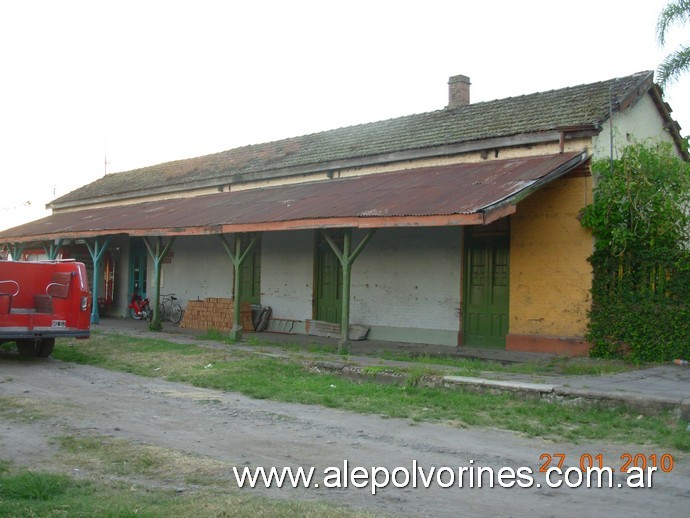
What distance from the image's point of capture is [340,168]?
712 inches

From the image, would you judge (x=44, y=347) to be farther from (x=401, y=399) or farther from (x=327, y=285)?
(x=401, y=399)

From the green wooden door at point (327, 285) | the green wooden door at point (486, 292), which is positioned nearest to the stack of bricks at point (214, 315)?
the green wooden door at point (327, 285)

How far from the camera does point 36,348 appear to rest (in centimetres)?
1315

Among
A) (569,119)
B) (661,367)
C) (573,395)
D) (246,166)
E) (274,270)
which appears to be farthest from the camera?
(246,166)

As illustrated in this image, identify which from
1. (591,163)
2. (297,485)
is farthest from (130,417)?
(591,163)

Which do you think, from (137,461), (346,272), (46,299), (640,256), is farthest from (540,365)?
(46,299)

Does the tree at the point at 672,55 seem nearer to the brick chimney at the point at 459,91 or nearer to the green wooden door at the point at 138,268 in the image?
the brick chimney at the point at 459,91

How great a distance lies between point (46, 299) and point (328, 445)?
26.1 feet

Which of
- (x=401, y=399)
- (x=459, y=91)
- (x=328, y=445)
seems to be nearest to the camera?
(x=328, y=445)

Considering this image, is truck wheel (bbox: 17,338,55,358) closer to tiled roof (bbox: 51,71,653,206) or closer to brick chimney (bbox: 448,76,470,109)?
tiled roof (bbox: 51,71,653,206)

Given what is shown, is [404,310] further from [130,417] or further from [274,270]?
[130,417]

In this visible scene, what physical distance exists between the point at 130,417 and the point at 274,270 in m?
11.5

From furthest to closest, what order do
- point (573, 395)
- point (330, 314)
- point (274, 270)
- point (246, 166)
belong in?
1. point (246, 166)
2. point (274, 270)
3. point (330, 314)
4. point (573, 395)

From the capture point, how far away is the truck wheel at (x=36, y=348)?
1309 cm
